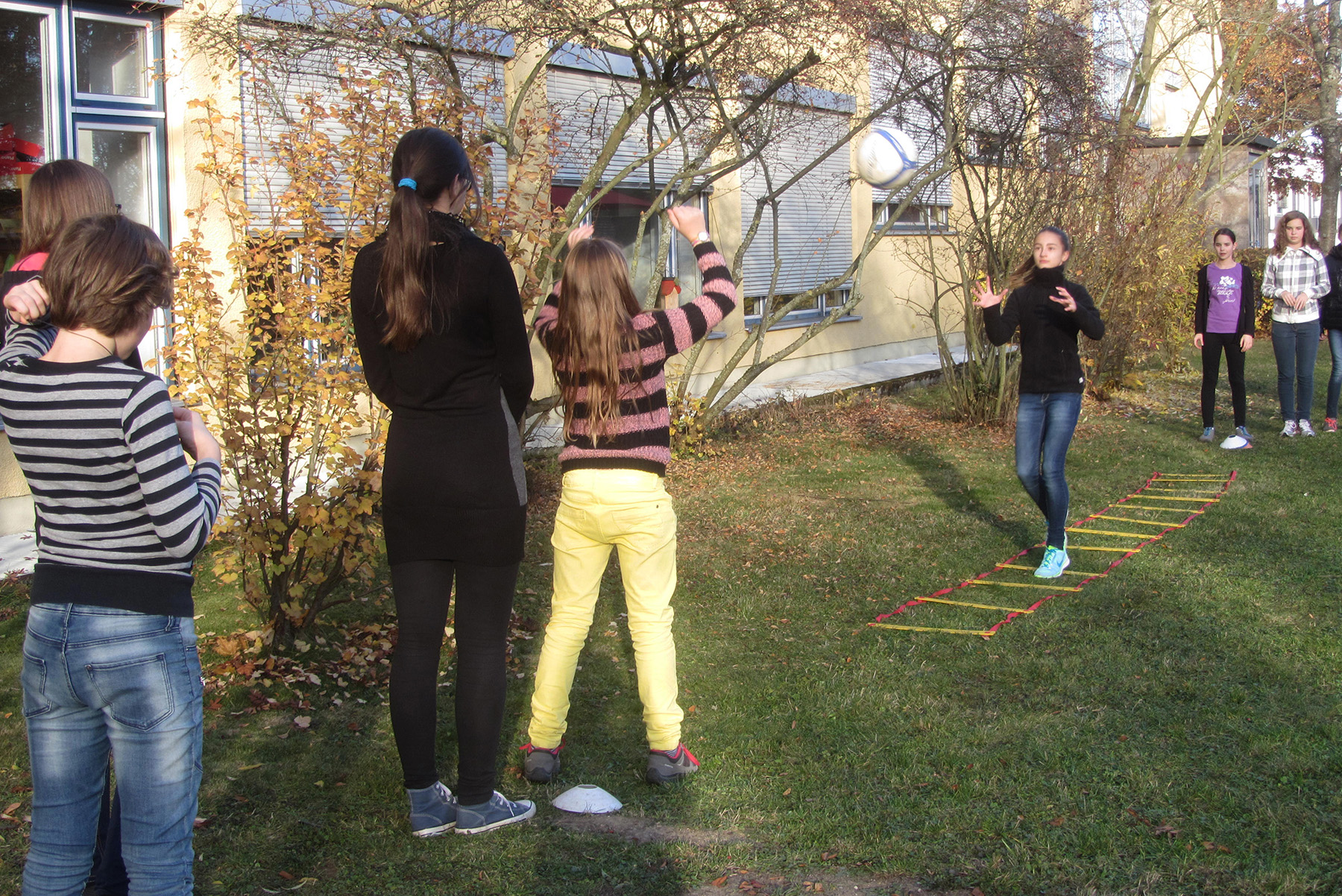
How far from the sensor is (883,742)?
4047 millimetres

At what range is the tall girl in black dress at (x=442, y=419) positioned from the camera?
3.00m

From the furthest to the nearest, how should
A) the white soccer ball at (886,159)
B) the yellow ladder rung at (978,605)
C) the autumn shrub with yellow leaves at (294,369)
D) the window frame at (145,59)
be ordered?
the white soccer ball at (886,159)
the window frame at (145,59)
the yellow ladder rung at (978,605)
the autumn shrub with yellow leaves at (294,369)

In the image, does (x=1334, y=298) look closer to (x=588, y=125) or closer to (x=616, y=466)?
(x=588, y=125)

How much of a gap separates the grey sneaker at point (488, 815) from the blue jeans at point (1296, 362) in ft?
28.8

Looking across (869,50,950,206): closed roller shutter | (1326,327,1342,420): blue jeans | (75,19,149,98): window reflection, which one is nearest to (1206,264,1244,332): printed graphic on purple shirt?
(1326,327,1342,420): blue jeans

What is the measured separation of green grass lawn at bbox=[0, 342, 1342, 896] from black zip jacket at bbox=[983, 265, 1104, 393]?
112 cm

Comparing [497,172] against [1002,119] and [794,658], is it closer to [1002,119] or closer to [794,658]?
[1002,119]

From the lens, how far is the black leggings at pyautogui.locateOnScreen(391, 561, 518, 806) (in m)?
3.17

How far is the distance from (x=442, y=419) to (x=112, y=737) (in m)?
1.13

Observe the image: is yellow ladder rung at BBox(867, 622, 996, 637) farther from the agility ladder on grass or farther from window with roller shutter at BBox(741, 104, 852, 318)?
window with roller shutter at BBox(741, 104, 852, 318)

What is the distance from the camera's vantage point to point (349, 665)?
4.82m

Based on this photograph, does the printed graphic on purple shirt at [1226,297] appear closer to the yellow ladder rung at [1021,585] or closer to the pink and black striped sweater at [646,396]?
the yellow ladder rung at [1021,585]

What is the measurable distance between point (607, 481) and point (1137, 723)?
2.18 meters

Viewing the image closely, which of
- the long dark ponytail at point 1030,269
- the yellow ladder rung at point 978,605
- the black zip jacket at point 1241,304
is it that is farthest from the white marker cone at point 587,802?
the black zip jacket at point 1241,304
